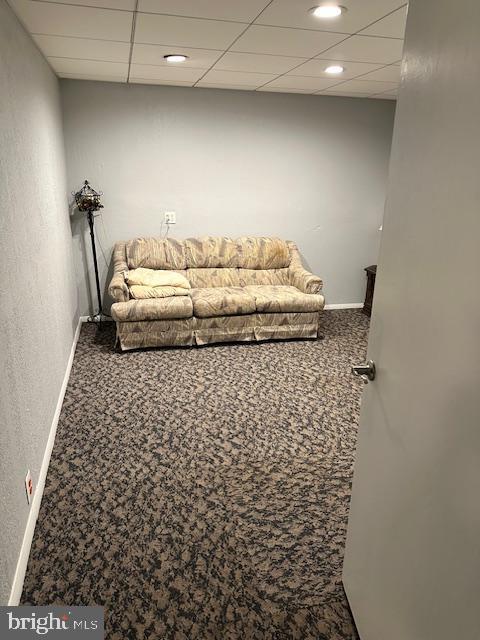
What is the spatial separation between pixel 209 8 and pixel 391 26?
0.96m

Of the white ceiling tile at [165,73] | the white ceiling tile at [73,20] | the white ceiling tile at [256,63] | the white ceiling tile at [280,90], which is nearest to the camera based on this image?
the white ceiling tile at [73,20]

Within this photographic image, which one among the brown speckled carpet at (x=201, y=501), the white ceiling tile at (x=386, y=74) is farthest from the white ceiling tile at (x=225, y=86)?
the brown speckled carpet at (x=201, y=501)

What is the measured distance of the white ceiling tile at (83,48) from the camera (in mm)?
2783

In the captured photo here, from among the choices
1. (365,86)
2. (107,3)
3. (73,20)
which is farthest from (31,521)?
(365,86)

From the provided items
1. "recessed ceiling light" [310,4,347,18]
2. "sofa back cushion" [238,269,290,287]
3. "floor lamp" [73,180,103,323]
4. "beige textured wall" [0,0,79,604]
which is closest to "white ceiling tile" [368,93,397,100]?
"sofa back cushion" [238,269,290,287]

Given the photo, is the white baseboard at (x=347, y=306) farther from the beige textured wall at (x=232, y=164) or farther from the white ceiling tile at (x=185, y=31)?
the white ceiling tile at (x=185, y=31)

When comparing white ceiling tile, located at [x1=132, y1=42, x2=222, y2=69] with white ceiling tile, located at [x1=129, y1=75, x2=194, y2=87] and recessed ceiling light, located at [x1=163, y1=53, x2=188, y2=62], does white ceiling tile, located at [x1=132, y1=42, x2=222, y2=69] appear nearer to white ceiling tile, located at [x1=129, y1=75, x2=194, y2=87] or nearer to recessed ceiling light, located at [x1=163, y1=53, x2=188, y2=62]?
recessed ceiling light, located at [x1=163, y1=53, x2=188, y2=62]

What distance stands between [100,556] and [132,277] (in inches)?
108

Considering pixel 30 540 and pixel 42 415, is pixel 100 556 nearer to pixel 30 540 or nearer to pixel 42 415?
pixel 30 540

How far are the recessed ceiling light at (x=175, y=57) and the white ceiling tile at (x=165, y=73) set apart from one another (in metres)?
0.29

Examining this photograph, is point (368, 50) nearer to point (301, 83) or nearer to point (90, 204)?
point (301, 83)

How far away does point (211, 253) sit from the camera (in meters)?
4.75

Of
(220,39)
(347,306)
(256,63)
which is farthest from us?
(347,306)

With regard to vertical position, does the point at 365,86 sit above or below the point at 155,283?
above
